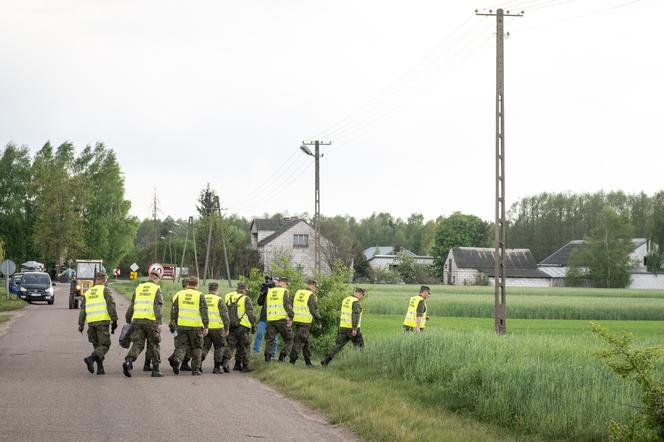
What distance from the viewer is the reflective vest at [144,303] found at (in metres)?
17.4

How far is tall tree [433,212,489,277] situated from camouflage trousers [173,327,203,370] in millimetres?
115978

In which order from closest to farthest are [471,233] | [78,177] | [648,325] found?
[648,325] < [78,177] < [471,233]

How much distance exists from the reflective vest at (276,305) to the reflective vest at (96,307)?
135 inches

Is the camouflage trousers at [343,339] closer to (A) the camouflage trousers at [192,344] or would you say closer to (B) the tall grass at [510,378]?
(B) the tall grass at [510,378]

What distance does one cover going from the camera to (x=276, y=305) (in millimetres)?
19156

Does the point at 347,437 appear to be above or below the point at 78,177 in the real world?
below

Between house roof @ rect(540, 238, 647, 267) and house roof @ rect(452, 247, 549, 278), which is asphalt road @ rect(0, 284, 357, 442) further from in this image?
house roof @ rect(540, 238, 647, 267)

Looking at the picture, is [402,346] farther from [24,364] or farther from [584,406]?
[24,364]

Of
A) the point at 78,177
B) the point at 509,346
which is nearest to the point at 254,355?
the point at 509,346

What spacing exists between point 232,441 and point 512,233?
443 feet

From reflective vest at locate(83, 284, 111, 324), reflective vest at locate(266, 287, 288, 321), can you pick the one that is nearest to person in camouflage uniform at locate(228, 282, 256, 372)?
reflective vest at locate(266, 287, 288, 321)

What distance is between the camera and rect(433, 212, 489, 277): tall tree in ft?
442

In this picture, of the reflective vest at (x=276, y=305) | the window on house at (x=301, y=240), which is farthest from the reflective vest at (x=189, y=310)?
the window on house at (x=301, y=240)

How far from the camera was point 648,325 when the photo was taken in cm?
4262
